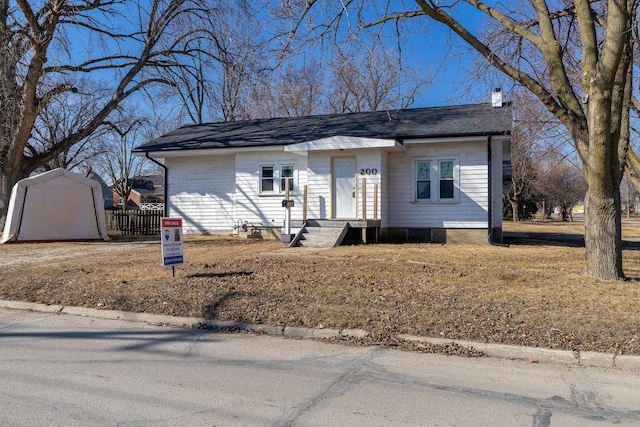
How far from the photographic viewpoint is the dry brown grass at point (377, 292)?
6.62 meters

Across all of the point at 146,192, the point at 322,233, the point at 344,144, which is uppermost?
the point at 146,192

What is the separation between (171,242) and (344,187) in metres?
9.09

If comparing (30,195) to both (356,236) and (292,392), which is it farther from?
(292,392)

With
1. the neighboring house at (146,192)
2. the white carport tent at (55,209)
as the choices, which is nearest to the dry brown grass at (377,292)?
the white carport tent at (55,209)

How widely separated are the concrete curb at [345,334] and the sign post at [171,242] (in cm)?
170

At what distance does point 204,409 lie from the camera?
4.30 m

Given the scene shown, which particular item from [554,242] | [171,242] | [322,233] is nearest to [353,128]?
[322,233]

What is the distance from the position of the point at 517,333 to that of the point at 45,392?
17.1 feet

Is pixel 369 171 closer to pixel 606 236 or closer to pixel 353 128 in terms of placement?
pixel 353 128

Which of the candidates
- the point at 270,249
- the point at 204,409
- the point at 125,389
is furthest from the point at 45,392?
the point at 270,249

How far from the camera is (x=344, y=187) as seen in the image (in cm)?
Result: 1781

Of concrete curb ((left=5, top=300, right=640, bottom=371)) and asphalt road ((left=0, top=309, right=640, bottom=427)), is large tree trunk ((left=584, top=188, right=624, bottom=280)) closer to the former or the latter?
concrete curb ((left=5, top=300, right=640, bottom=371))

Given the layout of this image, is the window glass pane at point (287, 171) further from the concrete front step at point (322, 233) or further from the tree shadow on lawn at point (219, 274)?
the tree shadow on lawn at point (219, 274)

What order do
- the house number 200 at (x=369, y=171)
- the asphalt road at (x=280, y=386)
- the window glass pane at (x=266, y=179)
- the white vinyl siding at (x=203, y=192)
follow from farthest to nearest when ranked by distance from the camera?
1. the white vinyl siding at (x=203, y=192)
2. the window glass pane at (x=266, y=179)
3. the house number 200 at (x=369, y=171)
4. the asphalt road at (x=280, y=386)
